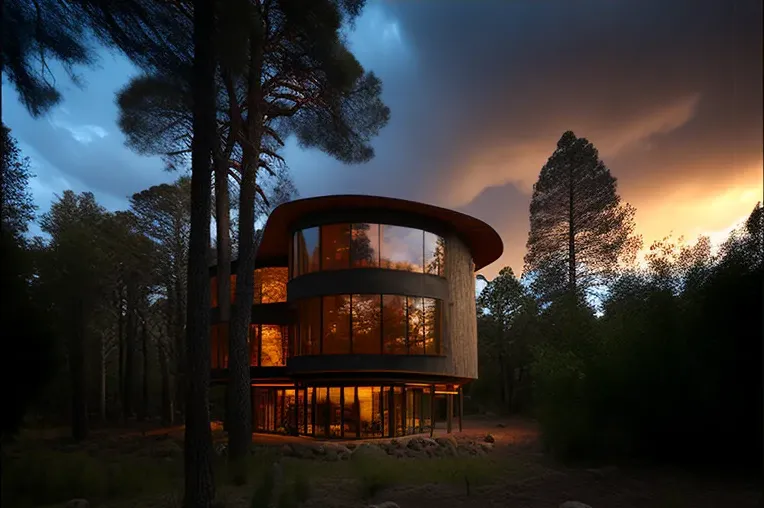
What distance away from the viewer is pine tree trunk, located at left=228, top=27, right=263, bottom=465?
1269 cm

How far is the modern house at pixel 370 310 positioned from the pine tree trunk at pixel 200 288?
33.1 ft

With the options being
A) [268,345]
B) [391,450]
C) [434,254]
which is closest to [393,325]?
[434,254]

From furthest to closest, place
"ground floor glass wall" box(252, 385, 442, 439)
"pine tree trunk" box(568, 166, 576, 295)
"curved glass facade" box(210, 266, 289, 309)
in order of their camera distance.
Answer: "pine tree trunk" box(568, 166, 576, 295), "curved glass facade" box(210, 266, 289, 309), "ground floor glass wall" box(252, 385, 442, 439)

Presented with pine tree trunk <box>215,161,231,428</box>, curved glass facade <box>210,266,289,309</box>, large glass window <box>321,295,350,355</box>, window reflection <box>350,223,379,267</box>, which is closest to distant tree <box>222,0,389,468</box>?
pine tree trunk <box>215,161,231,428</box>

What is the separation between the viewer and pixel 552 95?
12242mm

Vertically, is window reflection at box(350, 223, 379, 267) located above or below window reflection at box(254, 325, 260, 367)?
above

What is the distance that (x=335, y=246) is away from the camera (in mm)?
19000

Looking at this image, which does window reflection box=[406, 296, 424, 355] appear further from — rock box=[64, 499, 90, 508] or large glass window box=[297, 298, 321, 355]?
rock box=[64, 499, 90, 508]

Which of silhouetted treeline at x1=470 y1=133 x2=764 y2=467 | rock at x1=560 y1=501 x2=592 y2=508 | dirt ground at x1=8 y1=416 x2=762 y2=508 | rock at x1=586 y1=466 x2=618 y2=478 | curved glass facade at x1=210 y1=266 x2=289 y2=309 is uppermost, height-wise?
curved glass facade at x1=210 y1=266 x2=289 y2=309

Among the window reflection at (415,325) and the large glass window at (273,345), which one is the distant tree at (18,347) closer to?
the window reflection at (415,325)

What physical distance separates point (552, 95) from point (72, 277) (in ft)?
56.8

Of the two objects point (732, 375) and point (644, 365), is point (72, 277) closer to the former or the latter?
point (644, 365)

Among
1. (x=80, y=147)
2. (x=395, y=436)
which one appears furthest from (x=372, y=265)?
(x=80, y=147)

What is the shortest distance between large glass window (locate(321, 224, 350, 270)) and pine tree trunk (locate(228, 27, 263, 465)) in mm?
5131
